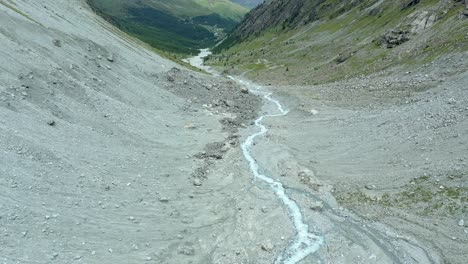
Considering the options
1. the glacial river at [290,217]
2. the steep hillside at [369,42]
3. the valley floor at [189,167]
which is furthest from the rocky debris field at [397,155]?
the steep hillside at [369,42]

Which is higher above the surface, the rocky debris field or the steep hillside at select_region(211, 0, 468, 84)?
the steep hillside at select_region(211, 0, 468, 84)

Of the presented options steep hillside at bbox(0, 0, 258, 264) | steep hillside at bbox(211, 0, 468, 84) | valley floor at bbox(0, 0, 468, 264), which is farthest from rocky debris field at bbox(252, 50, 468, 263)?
steep hillside at bbox(211, 0, 468, 84)

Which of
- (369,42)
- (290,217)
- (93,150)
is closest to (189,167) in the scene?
(93,150)

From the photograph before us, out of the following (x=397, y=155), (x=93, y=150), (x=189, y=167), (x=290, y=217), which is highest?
(x=397, y=155)

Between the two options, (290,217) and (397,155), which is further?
(397,155)

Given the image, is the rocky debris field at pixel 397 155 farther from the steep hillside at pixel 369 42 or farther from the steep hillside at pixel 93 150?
the steep hillside at pixel 369 42

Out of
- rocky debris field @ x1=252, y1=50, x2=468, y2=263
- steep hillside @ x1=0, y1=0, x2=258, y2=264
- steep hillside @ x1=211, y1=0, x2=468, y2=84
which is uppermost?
steep hillside @ x1=211, y1=0, x2=468, y2=84

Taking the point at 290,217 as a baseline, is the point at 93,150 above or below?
below

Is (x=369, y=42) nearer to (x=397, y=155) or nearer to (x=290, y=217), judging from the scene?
(x=397, y=155)

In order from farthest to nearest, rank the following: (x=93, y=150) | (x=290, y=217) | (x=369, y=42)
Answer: (x=369, y=42), (x=93, y=150), (x=290, y=217)

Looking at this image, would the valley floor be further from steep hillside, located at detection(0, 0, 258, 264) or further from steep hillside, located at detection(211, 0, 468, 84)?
steep hillside, located at detection(211, 0, 468, 84)

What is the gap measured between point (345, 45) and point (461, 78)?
3009 inches

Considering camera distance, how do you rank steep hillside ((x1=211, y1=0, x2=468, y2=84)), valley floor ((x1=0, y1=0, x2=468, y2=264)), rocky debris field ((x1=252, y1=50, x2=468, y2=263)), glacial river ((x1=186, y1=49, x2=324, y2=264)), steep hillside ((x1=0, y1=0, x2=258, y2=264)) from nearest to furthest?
steep hillside ((x1=0, y1=0, x2=258, y2=264)), valley floor ((x1=0, y1=0, x2=468, y2=264)), glacial river ((x1=186, y1=49, x2=324, y2=264)), rocky debris field ((x1=252, y1=50, x2=468, y2=263)), steep hillside ((x1=211, y1=0, x2=468, y2=84))

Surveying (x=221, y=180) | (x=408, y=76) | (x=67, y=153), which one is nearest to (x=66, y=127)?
(x=67, y=153)
